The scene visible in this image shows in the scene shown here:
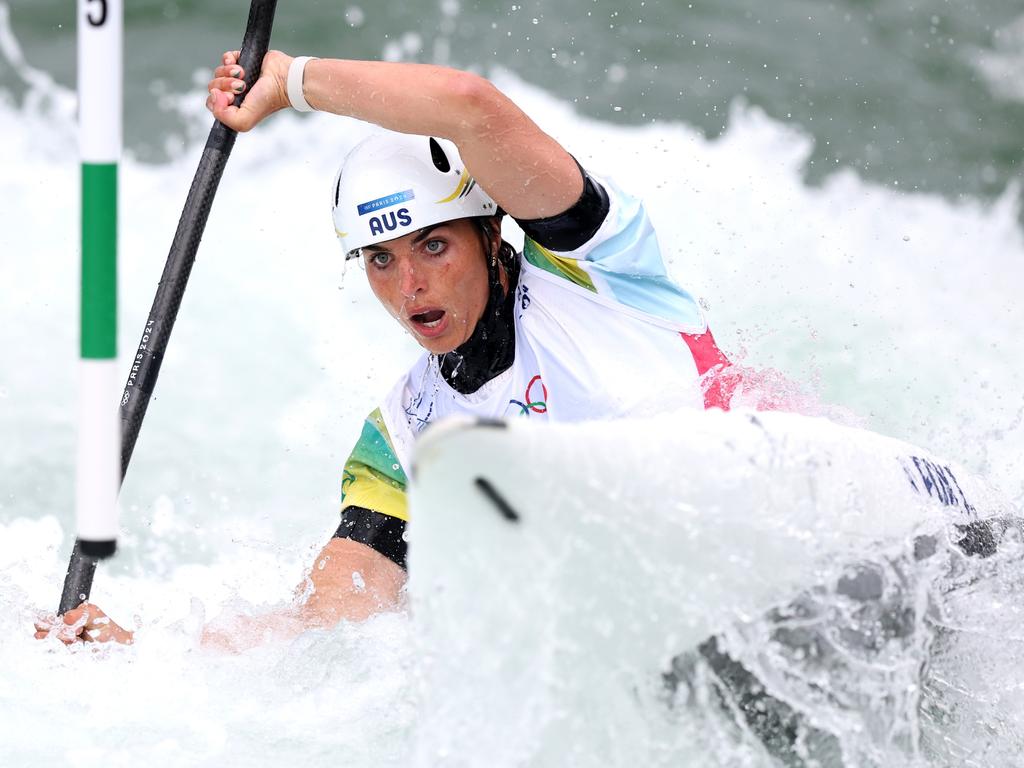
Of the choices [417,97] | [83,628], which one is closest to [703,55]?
[417,97]

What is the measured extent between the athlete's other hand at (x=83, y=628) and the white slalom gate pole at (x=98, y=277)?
3.66 ft

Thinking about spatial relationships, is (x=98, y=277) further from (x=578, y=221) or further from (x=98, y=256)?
(x=578, y=221)

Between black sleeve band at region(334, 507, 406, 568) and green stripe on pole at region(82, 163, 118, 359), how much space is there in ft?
4.54

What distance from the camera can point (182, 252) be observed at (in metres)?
3.36

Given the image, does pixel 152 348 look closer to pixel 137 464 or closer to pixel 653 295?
pixel 653 295

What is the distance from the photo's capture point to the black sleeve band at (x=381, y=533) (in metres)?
3.37

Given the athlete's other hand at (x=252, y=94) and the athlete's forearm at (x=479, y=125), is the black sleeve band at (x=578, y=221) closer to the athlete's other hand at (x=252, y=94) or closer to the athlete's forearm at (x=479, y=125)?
the athlete's forearm at (x=479, y=125)

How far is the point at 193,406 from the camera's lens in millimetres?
5980

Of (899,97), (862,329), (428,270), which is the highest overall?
(428,270)

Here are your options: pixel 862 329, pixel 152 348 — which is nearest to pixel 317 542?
pixel 152 348

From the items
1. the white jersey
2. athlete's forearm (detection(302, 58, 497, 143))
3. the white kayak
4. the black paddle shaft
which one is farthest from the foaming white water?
the white kayak

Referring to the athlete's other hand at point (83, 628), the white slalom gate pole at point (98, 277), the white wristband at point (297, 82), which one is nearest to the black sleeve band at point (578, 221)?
the white wristband at point (297, 82)

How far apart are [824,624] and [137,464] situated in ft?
12.7

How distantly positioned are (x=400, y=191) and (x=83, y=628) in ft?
3.90
